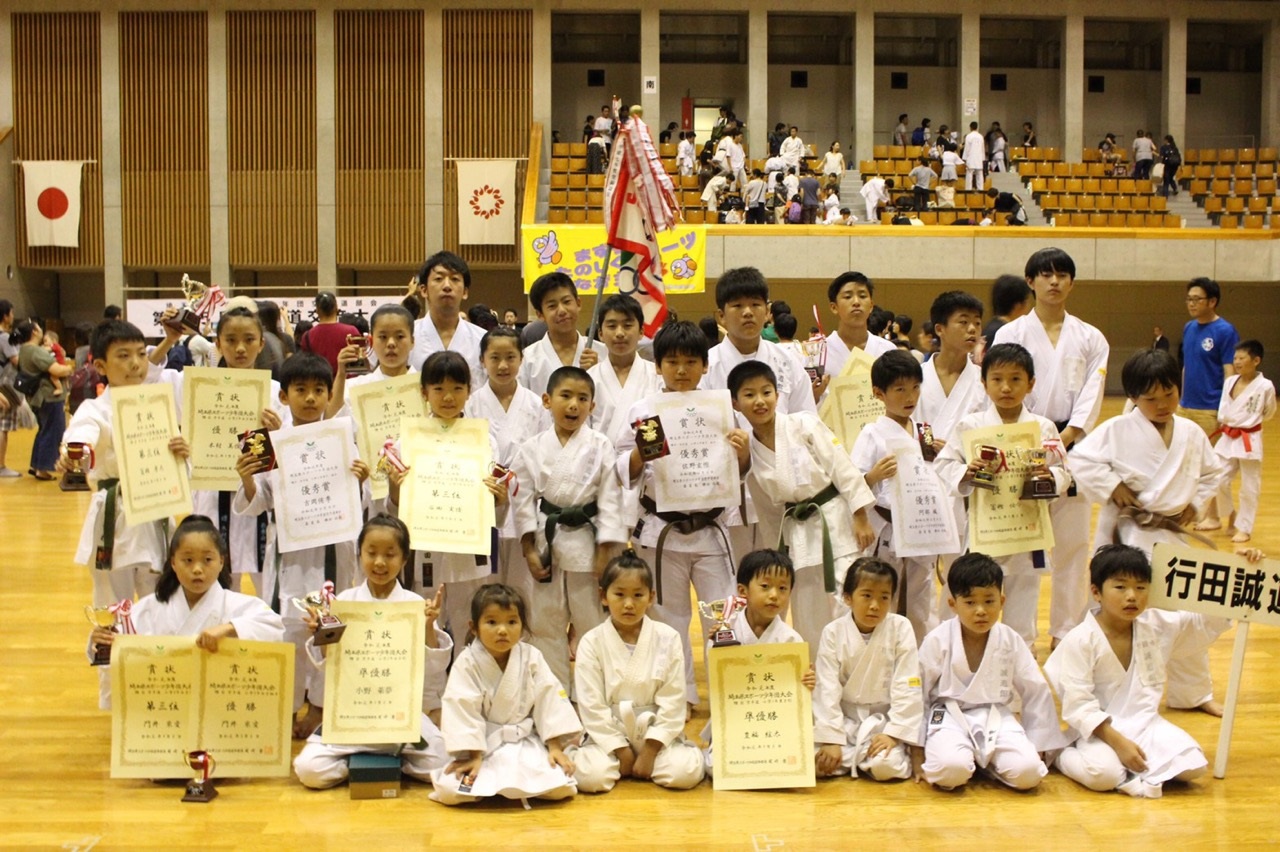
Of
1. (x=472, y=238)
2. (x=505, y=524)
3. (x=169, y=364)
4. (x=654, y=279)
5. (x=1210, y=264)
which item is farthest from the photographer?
(x=472, y=238)

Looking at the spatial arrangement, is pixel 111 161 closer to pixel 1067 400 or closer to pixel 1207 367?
pixel 1207 367

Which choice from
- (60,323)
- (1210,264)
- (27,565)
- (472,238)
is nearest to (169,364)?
(27,565)

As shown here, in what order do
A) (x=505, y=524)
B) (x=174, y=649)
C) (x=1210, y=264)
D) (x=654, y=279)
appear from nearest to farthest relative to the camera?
(x=174, y=649), (x=505, y=524), (x=654, y=279), (x=1210, y=264)

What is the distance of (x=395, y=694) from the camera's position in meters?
3.93

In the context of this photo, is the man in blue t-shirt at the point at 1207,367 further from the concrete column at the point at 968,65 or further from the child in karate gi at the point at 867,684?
the concrete column at the point at 968,65

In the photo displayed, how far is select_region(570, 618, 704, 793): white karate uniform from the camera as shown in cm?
392

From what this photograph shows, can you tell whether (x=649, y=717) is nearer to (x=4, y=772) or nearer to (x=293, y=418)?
(x=293, y=418)

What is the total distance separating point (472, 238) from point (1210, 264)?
39.4 ft

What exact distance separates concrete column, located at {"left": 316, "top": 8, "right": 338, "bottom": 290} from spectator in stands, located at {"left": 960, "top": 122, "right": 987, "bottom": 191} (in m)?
10.9

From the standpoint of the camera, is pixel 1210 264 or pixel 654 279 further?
pixel 1210 264

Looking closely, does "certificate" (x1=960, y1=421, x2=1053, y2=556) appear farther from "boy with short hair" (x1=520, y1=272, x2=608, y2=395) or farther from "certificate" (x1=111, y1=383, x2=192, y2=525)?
"certificate" (x1=111, y1=383, x2=192, y2=525)

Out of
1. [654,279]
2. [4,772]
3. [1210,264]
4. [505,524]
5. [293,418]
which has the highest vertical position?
[1210,264]

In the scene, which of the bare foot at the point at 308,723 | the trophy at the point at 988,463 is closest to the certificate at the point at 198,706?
the bare foot at the point at 308,723

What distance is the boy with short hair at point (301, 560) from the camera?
4.43m
